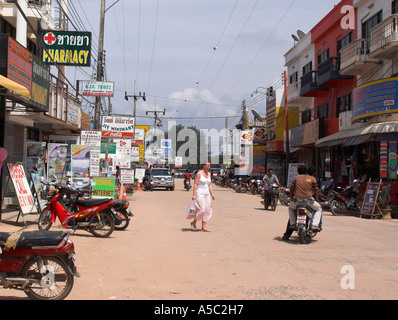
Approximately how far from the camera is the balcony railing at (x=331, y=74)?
26.1 m

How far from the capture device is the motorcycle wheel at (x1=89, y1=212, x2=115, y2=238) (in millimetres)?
11195

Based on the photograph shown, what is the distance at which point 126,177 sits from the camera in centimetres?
2981

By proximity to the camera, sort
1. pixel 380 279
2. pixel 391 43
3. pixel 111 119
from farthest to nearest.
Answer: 1. pixel 111 119
2. pixel 391 43
3. pixel 380 279

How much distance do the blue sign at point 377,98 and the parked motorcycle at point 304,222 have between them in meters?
10.5

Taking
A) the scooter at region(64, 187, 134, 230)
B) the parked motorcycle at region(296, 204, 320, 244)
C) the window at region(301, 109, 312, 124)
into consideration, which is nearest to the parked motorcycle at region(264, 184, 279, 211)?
the scooter at region(64, 187, 134, 230)

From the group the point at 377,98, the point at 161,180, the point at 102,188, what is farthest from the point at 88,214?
the point at 161,180

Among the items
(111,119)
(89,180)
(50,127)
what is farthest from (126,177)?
(89,180)

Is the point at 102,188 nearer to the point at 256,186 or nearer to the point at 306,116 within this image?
the point at 256,186

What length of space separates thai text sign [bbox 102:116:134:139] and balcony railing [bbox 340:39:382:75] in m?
12.1

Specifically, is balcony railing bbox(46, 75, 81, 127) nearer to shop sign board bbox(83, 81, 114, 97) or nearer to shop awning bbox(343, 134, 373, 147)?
shop sign board bbox(83, 81, 114, 97)

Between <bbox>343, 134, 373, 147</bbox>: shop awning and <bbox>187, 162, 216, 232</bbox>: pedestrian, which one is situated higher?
<bbox>343, 134, 373, 147</bbox>: shop awning
